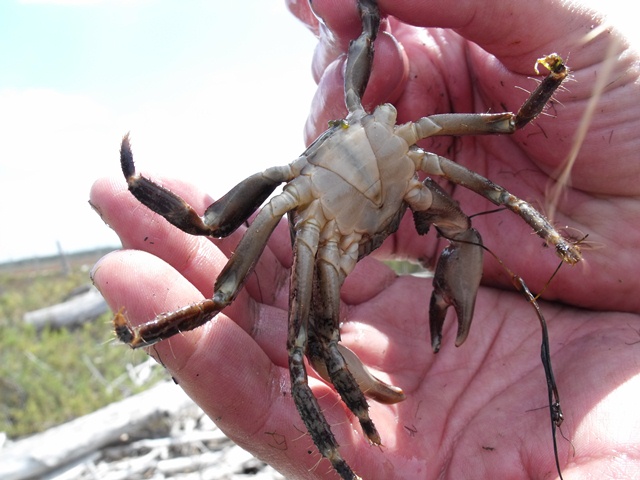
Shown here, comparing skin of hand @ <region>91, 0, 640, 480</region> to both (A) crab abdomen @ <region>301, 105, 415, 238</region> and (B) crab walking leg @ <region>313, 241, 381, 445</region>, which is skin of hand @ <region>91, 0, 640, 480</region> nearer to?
(B) crab walking leg @ <region>313, 241, 381, 445</region>

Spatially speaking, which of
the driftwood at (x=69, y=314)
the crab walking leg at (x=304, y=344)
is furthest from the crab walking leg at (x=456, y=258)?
the driftwood at (x=69, y=314)

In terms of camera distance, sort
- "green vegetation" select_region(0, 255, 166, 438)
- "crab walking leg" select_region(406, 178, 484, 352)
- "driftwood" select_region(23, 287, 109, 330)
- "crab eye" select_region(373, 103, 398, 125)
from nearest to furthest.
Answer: "crab eye" select_region(373, 103, 398, 125) → "crab walking leg" select_region(406, 178, 484, 352) → "green vegetation" select_region(0, 255, 166, 438) → "driftwood" select_region(23, 287, 109, 330)

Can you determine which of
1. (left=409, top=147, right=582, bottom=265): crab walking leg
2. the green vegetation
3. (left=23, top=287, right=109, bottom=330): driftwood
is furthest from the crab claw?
(left=23, top=287, right=109, bottom=330): driftwood

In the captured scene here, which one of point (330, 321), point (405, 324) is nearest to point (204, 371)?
point (330, 321)

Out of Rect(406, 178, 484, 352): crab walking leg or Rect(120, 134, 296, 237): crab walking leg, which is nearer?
Rect(120, 134, 296, 237): crab walking leg

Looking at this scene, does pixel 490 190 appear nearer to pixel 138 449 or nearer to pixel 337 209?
pixel 337 209

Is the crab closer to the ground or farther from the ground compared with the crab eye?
closer to the ground
